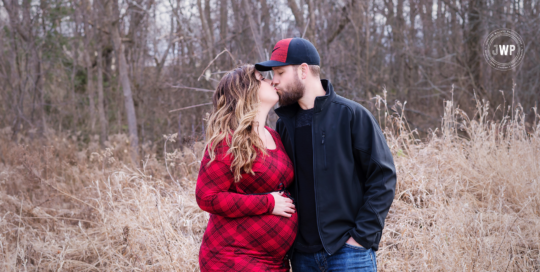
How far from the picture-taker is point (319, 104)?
271cm

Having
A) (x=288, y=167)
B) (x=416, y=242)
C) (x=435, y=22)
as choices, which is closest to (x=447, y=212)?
(x=416, y=242)

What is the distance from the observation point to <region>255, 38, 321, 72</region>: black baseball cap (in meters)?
2.79

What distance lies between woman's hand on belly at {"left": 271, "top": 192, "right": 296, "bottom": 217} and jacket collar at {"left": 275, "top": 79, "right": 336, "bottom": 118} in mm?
600

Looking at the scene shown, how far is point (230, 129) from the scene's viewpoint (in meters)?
2.68

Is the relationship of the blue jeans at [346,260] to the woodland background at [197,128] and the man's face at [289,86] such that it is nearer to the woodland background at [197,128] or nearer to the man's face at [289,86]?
the man's face at [289,86]

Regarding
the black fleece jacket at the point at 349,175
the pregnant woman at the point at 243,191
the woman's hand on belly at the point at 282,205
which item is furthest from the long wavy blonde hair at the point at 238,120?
the black fleece jacket at the point at 349,175

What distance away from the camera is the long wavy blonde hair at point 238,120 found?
2.53 metres

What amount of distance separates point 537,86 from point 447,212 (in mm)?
8345

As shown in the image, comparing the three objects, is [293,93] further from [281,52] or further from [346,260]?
[346,260]

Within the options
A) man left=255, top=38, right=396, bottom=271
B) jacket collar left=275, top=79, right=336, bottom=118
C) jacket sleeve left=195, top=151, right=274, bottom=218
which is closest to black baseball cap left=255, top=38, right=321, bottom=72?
man left=255, top=38, right=396, bottom=271

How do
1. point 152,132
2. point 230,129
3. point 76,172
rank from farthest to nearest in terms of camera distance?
point 152,132
point 76,172
point 230,129

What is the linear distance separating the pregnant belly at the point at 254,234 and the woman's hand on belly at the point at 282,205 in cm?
4

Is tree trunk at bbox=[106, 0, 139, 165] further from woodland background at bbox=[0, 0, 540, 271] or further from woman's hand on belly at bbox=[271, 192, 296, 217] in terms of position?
woman's hand on belly at bbox=[271, 192, 296, 217]

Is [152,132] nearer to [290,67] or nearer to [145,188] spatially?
[145,188]
